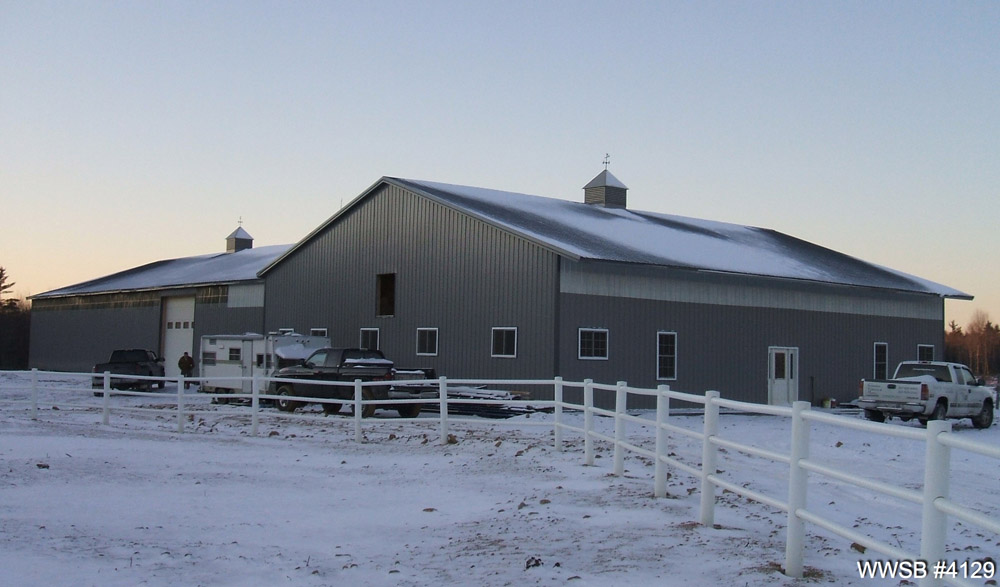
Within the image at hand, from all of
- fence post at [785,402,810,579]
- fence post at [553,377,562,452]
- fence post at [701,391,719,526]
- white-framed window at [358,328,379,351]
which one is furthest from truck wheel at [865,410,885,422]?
fence post at [785,402,810,579]

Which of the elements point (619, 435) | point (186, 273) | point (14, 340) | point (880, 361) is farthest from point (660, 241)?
point (14, 340)

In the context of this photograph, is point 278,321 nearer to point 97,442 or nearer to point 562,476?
point 97,442

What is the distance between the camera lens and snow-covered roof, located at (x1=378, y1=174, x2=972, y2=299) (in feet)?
98.1

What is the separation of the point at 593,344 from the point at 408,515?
17.8 meters

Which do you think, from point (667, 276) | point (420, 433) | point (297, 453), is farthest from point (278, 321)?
point (297, 453)

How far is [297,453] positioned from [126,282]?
3977 centimetres

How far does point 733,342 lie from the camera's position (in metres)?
32.2

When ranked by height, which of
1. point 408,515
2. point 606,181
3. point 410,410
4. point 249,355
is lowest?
point 408,515

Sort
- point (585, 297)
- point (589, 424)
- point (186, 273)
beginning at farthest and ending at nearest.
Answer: point (186, 273) → point (585, 297) → point (589, 424)

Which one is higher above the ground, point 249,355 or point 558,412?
point 249,355

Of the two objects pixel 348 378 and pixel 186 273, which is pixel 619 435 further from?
pixel 186 273

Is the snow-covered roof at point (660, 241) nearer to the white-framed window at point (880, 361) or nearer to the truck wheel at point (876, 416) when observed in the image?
the white-framed window at point (880, 361)

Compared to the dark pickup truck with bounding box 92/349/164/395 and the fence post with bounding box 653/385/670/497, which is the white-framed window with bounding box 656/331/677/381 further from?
the dark pickup truck with bounding box 92/349/164/395

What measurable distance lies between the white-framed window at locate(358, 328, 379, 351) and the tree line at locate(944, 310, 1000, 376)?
8450cm
